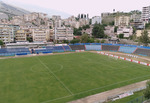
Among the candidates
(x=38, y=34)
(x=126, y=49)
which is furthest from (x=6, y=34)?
(x=126, y=49)

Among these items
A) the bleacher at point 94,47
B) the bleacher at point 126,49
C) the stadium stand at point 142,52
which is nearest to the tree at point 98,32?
the bleacher at point 94,47

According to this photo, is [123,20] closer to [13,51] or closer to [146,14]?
[146,14]

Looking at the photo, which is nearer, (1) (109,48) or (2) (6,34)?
(1) (109,48)

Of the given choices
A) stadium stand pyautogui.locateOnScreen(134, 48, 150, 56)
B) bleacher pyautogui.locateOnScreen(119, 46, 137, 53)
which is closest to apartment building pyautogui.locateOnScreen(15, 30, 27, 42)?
bleacher pyautogui.locateOnScreen(119, 46, 137, 53)

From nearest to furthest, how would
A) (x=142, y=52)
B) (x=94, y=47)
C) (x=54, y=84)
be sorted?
1. (x=54, y=84)
2. (x=142, y=52)
3. (x=94, y=47)

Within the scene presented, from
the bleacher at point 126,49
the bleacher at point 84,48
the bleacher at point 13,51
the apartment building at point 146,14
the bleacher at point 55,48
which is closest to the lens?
the bleacher at point 13,51

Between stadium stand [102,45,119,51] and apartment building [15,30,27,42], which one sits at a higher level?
apartment building [15,30,27,42]

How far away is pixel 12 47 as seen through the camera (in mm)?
76750

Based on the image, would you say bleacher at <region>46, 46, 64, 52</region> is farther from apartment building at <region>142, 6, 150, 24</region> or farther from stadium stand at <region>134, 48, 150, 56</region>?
apartment building at <region>142, 6, 150, 24</region>

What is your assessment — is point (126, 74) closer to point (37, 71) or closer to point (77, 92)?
point (77, 92)

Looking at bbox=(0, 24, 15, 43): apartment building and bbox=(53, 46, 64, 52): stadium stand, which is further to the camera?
bbox=(0, 24, 15, 43): apartment building

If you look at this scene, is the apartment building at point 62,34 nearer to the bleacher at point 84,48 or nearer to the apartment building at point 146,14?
the bleacher at point 84,48

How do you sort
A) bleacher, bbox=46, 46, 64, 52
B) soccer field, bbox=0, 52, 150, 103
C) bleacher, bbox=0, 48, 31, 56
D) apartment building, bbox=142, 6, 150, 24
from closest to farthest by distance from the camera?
soccer field, bbox=0, 52, 150, 103 → bleacher, bbox=0, 48, 31, 56 → bleacher, bbox=46, 46, 64, 52 → apartment building, bbox=142, 6, 150, 24

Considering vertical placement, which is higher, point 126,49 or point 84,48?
point 84,48
